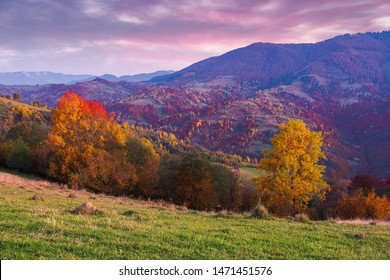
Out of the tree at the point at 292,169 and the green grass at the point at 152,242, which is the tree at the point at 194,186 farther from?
the green grass at the point at 152,242

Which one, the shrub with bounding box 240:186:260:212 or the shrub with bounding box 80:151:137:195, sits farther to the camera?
the shrub with bounding box 240:186:260:212

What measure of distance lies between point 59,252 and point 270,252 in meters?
7.29

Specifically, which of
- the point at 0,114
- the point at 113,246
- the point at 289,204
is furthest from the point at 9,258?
the point at 0,114

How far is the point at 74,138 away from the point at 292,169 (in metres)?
36.8

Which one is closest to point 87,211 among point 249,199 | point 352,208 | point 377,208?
point 249,199

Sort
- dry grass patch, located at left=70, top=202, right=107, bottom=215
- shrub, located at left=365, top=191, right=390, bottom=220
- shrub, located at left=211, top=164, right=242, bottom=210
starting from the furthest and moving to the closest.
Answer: shrub, located at left=211, top=164, right=242, bottom=210 < shrub, located at left=365, top=191, right=390, bottom=220 < dry grass patch, located at left=70, top=202, right=107, bottom=215

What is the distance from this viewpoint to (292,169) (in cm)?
4041

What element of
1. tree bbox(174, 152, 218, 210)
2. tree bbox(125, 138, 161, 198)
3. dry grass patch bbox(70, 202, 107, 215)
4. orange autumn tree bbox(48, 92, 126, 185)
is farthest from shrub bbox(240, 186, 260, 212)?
dry grass patch bbox(70, 202, 107, 215)

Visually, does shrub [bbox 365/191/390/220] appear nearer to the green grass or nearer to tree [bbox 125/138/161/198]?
tree [bbox 125/138/161/198]

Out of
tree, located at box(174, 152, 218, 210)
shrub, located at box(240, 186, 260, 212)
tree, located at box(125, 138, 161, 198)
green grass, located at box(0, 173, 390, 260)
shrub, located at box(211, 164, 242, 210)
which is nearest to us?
green grass, located at box(0, 173, 390, 260)

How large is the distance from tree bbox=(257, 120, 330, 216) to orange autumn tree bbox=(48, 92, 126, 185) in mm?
27968

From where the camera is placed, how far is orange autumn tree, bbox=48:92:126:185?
162 feet

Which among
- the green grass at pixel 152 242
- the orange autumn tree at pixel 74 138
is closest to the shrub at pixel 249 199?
the orange autumn tree at pixel 74 138

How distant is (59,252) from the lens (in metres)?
9.51
